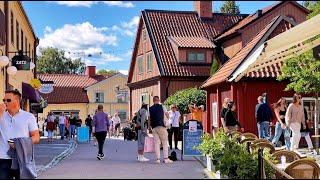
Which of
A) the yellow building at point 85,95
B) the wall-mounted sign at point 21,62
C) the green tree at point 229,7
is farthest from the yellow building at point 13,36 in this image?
the green tree at point 229,7

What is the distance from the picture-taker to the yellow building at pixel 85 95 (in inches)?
2569

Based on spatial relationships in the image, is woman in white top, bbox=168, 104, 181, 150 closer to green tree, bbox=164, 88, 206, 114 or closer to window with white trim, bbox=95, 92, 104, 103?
green tree, bbox=164, 88, 206, 114

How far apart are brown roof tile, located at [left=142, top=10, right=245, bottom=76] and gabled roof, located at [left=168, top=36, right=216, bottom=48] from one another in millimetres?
679

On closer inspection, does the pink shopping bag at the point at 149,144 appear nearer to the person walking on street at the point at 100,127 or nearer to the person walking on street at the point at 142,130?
the person walking on street at the point at 142,130

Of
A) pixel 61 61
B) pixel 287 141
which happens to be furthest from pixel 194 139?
pixel 61 61

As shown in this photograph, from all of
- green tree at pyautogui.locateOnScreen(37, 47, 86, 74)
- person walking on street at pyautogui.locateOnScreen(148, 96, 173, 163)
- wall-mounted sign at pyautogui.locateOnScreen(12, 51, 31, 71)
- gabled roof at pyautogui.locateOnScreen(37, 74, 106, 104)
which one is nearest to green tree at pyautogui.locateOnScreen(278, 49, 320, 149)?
person walking on street at pyautogui.locateOnScreen(148, 96, 173, 163)

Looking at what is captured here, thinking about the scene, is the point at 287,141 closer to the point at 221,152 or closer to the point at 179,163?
the point at 179,163

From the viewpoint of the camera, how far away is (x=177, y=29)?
139 ft

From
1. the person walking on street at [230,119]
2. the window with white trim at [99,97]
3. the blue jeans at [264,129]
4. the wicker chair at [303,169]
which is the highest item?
the window with white trim at [99,97]

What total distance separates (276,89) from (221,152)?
14.9 m

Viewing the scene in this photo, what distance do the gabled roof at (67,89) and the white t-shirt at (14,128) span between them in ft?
185

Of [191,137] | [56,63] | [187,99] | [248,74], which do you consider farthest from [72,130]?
[56,63]

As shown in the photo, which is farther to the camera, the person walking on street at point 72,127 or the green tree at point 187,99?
the person walking on street at point 72,127

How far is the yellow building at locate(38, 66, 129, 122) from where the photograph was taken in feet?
214
